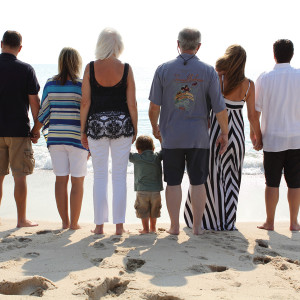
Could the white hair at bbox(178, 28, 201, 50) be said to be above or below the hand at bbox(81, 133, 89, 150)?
above

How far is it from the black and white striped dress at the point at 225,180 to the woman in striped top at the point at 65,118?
1.18 m

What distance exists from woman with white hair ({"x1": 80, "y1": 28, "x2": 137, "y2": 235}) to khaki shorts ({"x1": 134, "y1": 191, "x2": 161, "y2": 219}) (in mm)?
422

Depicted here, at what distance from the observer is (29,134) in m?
4.93

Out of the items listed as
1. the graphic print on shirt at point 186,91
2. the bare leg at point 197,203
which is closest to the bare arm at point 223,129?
the graphic print on shirt at point 186,91

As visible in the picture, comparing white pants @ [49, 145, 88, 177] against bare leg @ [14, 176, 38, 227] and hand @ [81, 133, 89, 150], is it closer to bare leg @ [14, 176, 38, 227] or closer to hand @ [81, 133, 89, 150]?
hand @ [81, 133, 89, 150]

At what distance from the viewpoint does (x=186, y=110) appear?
4.30 m

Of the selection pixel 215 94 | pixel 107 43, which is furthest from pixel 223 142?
pixel 107 43

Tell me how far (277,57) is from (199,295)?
106 inches

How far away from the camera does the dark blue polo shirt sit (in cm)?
482

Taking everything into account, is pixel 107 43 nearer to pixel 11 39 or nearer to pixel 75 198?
pixel 11 39

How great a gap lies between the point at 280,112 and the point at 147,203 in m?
1.56

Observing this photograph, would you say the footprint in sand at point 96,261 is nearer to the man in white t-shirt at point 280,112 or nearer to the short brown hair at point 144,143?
the short brown hair at point 144,143

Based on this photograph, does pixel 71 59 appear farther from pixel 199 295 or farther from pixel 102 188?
pixel 199 295

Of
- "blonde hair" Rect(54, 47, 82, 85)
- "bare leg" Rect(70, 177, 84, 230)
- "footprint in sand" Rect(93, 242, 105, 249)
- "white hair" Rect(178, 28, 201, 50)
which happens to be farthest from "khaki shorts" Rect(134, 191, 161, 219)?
"white hair" Rect(178, 28, 201, 50)
